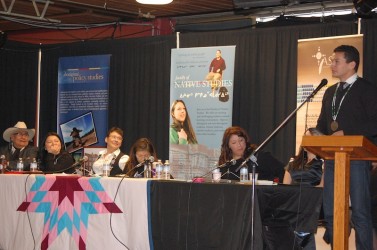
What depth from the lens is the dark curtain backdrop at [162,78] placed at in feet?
24.5

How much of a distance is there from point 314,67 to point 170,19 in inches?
102

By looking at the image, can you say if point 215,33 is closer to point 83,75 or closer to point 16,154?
point 83,75

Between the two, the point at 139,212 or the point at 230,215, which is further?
the point at 139,212

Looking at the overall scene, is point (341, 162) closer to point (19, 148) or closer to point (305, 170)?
point (305, 170)

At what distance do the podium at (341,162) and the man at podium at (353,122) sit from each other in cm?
25

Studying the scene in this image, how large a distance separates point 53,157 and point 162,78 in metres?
2.04

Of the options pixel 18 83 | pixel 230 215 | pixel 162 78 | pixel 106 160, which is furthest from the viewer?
pixel 18 83

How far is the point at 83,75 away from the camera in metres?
9.04

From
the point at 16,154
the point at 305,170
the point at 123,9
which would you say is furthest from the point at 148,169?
the point at 123,9

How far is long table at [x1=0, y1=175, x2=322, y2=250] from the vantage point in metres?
4.33

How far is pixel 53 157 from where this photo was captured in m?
7.19

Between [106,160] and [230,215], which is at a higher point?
[106,160]

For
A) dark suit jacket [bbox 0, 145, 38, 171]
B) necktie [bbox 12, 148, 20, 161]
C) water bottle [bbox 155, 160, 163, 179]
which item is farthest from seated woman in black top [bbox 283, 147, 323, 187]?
necktie [bbox 12, 148, 20, 161]

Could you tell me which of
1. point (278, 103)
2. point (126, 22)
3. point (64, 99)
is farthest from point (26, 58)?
point (278, 103)
